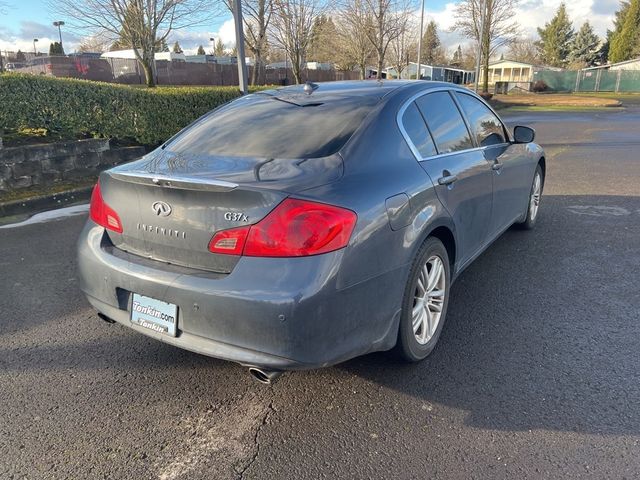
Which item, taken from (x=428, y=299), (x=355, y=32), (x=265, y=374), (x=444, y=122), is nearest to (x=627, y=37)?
(x=355, y=32)

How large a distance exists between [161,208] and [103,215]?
57 cm

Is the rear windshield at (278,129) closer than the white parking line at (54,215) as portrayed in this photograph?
Yes

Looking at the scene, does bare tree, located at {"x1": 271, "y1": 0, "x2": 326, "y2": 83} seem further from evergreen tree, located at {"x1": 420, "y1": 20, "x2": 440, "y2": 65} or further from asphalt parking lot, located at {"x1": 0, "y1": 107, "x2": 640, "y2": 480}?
evergreen tree, located at {"x1": 420, "y1": 20, "x2": 440, "y2": 65}

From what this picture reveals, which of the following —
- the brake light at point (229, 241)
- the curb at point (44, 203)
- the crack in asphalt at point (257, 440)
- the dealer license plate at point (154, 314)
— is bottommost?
the crack in asphalt at point (257, 440)

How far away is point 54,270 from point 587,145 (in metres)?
12.9

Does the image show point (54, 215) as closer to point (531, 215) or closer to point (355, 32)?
point (531, 215)

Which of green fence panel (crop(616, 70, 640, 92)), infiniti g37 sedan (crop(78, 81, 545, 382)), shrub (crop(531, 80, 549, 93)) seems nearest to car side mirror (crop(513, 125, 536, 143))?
infiniti g37 sedan (crop(78, 81, 545, 382))

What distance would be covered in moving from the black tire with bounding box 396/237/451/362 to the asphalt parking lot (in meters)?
0.11

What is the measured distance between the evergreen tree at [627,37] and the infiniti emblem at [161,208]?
266 feet

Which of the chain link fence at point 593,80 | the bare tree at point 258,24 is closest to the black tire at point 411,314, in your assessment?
the bare tree at point 258,24

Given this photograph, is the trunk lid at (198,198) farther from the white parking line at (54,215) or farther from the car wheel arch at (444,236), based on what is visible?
the white parking line at (54,215)

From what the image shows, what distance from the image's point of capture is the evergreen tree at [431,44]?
84.3 meters

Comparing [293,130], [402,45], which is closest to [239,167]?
[293,130]

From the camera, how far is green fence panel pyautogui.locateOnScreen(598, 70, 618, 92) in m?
52.2
